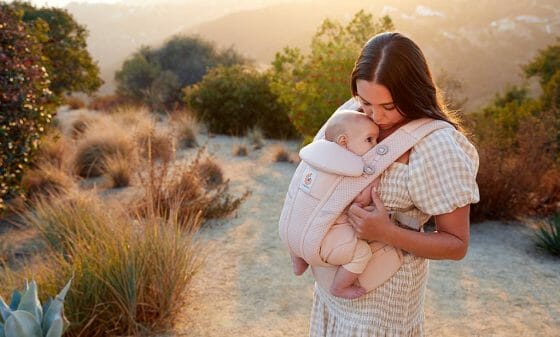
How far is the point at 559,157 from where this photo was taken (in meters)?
8.33

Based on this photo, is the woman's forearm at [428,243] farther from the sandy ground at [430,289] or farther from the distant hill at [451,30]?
the distant hill at [451,30]

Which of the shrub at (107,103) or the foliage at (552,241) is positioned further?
the shrub at (107,103)

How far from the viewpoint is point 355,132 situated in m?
1.97

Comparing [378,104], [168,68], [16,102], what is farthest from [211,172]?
[168,68]

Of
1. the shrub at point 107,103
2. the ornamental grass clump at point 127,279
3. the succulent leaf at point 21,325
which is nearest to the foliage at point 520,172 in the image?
the ornamental grass clump at point 127,279

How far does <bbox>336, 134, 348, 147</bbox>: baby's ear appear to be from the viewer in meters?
2.00

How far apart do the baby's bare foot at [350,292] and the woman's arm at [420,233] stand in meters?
0.21

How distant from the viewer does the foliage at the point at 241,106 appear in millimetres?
14141

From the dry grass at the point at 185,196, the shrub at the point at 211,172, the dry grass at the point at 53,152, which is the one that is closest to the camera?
the dry grass at the point at 185,196

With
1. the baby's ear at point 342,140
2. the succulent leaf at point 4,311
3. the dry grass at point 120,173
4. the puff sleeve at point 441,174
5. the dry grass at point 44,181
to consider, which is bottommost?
the dry grass at point 120,173

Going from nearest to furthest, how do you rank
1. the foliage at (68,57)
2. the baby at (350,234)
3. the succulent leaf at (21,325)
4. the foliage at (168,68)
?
the baby at (350,234) → the succulent leaf at (21,325) → the foliage at (68,57) → the foliage at (168,68)

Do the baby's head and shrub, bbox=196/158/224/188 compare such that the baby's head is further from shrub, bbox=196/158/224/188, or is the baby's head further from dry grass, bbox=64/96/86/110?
dry grass, bbox=64/96/86/110

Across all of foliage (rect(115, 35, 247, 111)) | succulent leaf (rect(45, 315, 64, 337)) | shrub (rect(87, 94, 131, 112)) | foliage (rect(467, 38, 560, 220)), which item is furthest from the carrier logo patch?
shrub (rect(87, 94, 131, 112))

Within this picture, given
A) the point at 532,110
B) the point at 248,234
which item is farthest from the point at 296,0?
the point at 248,234
